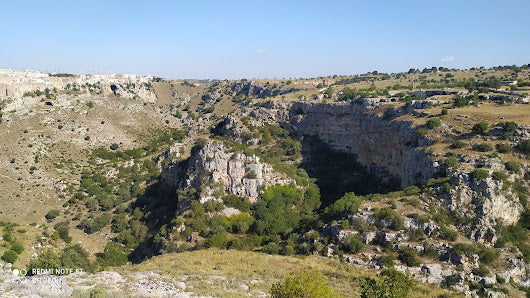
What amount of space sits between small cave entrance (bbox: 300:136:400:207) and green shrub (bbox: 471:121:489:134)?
36.5ft

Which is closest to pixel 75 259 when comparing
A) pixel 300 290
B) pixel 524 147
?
pixel 300 290

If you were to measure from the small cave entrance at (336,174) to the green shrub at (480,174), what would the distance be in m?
12.5

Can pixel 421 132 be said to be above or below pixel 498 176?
above

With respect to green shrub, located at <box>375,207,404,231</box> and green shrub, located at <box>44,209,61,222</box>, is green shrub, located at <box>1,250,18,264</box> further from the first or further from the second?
green shrub, located at <box>375,207,404,231</box>

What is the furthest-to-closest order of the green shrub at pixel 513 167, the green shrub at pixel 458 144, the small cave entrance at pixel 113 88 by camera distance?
the small cave entrance at pixel 113 88, the green shrub at pixel 458 144, the green shrub at pixel 513 167

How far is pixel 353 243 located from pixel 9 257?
2894cm

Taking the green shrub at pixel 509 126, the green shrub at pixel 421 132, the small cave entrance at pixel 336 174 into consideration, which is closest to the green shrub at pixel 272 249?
the small cave entrance at pixel 336 174

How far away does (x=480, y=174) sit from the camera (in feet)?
102

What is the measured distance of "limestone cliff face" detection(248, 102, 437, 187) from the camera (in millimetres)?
41312

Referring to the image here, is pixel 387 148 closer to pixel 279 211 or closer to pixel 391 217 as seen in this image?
pixel 279 211

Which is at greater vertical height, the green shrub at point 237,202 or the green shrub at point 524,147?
the green shrub at point 524,147

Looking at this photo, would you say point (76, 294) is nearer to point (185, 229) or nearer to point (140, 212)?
point (185, 229)

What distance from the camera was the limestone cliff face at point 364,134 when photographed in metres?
41.3

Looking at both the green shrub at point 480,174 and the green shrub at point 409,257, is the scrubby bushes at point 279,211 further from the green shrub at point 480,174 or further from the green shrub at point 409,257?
the green shrub at point 480,174
